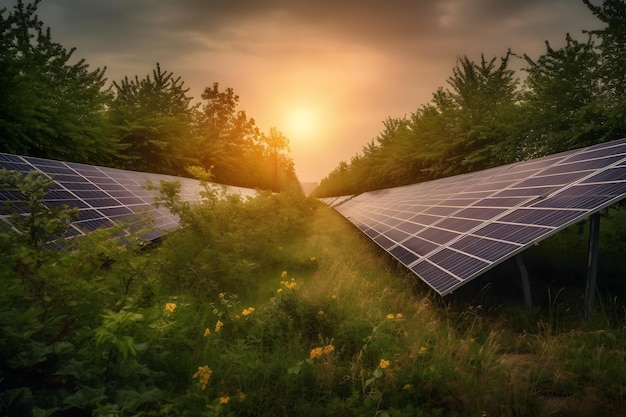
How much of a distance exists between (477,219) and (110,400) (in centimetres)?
658

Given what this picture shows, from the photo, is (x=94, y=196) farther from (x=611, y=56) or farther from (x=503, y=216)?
(x=611, y=56)

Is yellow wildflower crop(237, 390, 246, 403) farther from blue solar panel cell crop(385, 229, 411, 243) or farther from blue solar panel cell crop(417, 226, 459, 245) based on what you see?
blue solar panel cell crop(385, 229, 411, 243)

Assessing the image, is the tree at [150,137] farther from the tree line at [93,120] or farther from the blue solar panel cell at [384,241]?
the blue solar panel cell at [384,241]

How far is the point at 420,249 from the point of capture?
6.40 m

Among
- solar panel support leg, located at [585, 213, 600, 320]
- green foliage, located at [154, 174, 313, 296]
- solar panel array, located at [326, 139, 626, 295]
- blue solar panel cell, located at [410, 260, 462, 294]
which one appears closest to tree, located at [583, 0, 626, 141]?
solar panel array, located at [326, 139, 626, 295]

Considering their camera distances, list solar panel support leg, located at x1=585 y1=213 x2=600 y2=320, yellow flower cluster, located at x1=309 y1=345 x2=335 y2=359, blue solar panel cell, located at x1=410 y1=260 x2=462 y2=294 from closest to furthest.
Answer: yellow flower cluster, located at x1=309 y1=345 x2=335 y2=359 → blue solar panel cell, located at x1=410 y1=260 x2=462 y2=294 → solar panel support leg, located at x1=585 y1=213 x2=600 y2=320

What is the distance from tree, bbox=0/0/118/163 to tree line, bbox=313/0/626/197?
845 inches

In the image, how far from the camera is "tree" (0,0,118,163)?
12.1 meters

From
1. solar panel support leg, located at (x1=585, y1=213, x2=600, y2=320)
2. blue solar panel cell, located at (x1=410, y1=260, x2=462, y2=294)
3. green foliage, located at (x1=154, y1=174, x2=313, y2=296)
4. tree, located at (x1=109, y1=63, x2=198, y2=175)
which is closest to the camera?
blue solar panel cell, located at (x1=410, y1=260, x2=462, y2=294)

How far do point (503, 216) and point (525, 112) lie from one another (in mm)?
11760

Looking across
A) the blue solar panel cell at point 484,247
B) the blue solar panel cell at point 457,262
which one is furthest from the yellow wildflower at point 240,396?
the blue solar panel cell at point 484,247

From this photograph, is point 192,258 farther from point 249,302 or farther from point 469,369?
point 469,369

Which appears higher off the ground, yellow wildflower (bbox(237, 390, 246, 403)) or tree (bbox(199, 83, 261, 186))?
tree (bbox(199, 83, 261, 186))

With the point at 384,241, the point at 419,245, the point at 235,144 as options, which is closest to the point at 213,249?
the point at 384,241
